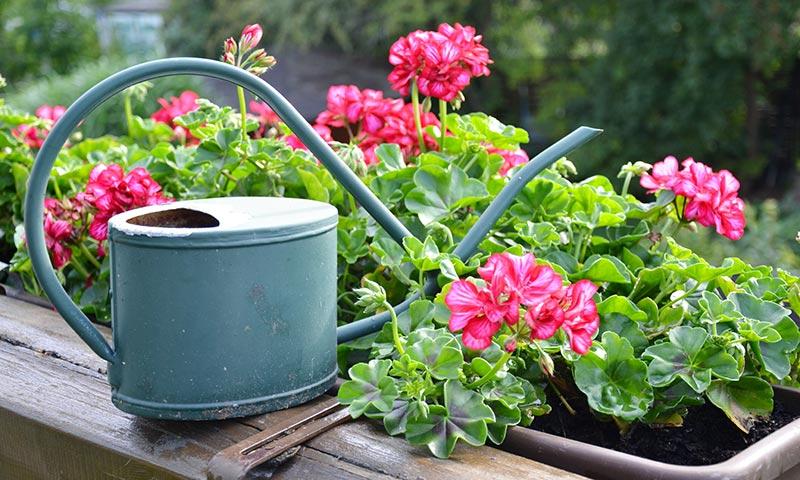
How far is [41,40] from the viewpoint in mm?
11812

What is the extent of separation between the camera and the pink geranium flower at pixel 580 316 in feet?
2.72

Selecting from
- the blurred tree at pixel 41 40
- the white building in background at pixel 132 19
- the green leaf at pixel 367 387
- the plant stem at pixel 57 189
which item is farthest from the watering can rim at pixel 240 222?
the white building in background at pixel 132 19

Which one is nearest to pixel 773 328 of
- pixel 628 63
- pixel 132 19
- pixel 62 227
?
pixel 62 227

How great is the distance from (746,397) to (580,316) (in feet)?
0.79

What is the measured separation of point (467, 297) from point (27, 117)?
4.04 ft

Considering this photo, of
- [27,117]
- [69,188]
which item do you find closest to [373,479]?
[69,188]

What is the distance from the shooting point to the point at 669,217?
1214 mm

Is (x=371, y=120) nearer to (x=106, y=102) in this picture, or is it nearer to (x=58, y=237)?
(x=58, y=237)

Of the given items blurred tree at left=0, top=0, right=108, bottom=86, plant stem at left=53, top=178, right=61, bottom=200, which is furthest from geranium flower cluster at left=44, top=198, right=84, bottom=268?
blurred tree at left=0, top=0, right=108, bottom=86

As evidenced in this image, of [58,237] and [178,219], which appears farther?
[58,237]

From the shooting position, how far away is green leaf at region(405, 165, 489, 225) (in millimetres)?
1190

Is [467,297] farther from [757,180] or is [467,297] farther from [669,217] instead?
[757,180]

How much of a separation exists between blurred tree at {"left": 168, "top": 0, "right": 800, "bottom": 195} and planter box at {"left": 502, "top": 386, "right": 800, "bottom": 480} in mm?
6080

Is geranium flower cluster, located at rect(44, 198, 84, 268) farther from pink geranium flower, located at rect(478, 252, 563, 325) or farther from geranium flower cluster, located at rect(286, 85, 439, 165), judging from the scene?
pink geranium flower, located at rect(478, 252, 563, 325)
